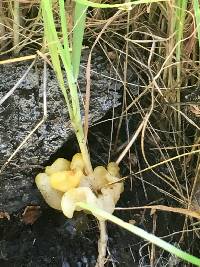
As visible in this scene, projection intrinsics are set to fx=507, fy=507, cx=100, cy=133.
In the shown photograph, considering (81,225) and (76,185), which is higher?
(76,185)

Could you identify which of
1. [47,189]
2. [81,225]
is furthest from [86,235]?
[47,189]

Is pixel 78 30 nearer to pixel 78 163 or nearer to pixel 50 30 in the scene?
pixel 50 30

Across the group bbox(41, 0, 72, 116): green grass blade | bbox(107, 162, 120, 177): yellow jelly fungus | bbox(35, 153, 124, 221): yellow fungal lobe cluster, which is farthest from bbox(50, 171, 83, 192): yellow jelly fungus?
bbox(41, 0, 72, 116): green grass blade

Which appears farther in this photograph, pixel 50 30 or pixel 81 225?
pixel 81 225

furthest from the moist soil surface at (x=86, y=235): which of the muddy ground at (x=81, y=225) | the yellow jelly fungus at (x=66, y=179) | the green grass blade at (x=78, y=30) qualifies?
the green grass blade at (x=78, y=30)

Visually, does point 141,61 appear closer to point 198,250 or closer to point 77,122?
point 77,122
